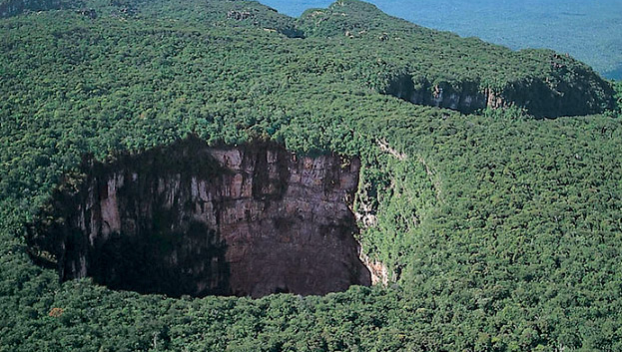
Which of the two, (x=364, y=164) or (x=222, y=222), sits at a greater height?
(x=364, y=164)

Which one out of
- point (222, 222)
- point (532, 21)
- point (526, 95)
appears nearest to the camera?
point (222, 222)

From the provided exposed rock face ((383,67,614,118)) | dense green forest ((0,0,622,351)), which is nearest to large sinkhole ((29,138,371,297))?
dense green forest ((0,0,622,351))

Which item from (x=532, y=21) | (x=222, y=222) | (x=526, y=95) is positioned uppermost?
(x=532, y=21)

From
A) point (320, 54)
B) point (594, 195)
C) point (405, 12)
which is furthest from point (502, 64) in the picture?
point (405, 12)

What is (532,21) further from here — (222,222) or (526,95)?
(222,222)

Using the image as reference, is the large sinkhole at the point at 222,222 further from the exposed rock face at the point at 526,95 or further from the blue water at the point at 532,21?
the blue water at the point at 532,21

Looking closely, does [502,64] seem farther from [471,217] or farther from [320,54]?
[471,217]

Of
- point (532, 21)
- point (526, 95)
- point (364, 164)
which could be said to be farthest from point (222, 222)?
point (532, 21)
